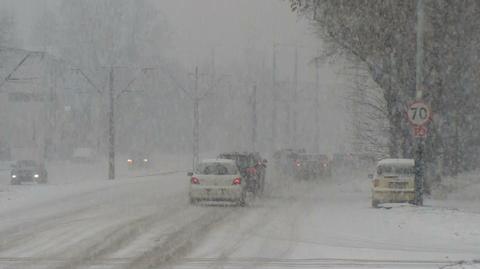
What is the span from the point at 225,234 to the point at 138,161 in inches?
2198

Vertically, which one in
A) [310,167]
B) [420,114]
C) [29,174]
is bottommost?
[29,174]

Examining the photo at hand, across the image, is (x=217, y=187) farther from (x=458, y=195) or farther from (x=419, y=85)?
(x=458, y=195)

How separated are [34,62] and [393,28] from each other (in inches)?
2775

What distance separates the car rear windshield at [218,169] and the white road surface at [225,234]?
3.80 ft

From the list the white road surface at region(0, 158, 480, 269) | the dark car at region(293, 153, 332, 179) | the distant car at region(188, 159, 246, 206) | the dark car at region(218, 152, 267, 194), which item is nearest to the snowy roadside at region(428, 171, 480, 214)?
the white road surface at region(0, 158, 480, 269)

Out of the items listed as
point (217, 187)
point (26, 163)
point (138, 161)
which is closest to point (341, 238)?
point (217, 187)

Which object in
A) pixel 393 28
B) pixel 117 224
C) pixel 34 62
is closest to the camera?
pixel 117 224

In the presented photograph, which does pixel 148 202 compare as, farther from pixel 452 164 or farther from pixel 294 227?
pixel 452 164

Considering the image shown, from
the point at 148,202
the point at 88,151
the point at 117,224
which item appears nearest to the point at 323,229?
the point at 117,224

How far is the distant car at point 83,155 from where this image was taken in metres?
79.0

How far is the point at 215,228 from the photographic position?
62.5 ft

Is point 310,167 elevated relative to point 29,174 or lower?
elevated

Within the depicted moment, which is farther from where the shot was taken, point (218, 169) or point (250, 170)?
point (250, 170)

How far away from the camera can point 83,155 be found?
8012 cm
